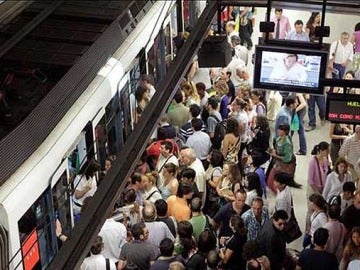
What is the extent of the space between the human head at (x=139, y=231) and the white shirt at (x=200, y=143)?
226cm

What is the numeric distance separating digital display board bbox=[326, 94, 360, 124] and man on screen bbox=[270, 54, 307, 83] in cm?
39

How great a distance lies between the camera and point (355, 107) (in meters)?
8.84

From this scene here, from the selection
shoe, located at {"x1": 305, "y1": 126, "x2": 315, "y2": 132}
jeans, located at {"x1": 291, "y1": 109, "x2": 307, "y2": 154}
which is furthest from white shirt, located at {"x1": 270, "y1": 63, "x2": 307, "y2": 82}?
shoe, located at {"x1": 305, "y1": 126, "x2": 315, "y2": 132}

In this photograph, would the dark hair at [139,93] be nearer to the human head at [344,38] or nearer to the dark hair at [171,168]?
the dark hair at [171,168]

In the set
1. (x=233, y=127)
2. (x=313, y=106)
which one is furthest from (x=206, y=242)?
(x=313, y=106)

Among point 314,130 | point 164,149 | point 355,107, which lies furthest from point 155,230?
point 314,130

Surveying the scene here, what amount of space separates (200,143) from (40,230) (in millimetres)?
3065

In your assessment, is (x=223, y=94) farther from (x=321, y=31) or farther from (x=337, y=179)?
(x=321, y=31)

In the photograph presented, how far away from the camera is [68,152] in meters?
7.96

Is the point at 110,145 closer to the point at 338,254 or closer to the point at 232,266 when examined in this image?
the point at 232,266

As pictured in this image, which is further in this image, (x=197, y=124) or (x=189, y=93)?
(x=189, y=93)

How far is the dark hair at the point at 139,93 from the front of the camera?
10383mm

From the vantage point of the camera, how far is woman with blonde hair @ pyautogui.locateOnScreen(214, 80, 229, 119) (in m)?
11.2

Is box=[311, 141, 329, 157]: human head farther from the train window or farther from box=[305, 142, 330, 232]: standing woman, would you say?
the train window
